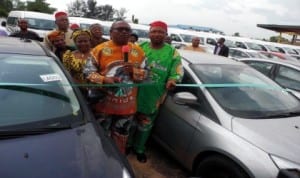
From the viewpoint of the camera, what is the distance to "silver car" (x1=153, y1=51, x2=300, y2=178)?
3.13 meters

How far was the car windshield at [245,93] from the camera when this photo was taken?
12.3 feet

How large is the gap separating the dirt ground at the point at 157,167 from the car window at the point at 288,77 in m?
2.83

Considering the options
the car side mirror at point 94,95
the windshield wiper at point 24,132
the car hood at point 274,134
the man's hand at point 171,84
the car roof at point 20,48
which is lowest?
the car hood at point 274,134

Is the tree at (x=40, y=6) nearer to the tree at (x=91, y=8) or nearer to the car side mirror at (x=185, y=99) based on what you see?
the tree at (x=91, y=8)

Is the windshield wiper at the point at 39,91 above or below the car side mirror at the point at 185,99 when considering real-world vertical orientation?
above

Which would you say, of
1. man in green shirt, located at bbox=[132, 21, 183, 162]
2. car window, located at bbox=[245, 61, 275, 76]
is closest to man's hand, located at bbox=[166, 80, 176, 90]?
man in green shirt, located at bbox=[132, 21, 183, 162]

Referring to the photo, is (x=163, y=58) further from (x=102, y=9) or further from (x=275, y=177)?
(x=102, y=9)

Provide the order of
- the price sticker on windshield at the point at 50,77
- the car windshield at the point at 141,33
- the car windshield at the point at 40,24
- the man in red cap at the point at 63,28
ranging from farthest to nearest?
the car windshield at the point at 141,33, the car windshield at the point at 40,24, the man in red cap at the point at 63,28, the price sticker on windshield at the point at 50,77

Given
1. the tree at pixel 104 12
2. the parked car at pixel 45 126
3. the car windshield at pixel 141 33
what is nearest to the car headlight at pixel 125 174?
the parked car at pixel 45 126

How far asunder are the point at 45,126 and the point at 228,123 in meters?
1.65

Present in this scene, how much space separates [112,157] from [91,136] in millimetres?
307

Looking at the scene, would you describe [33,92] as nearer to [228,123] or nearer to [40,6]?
[228,123]

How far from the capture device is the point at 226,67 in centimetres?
452

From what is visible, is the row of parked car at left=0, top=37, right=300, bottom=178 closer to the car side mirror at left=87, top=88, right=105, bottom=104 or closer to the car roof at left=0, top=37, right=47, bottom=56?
the car roof at left=0, top=37, right=47, bottom=56
